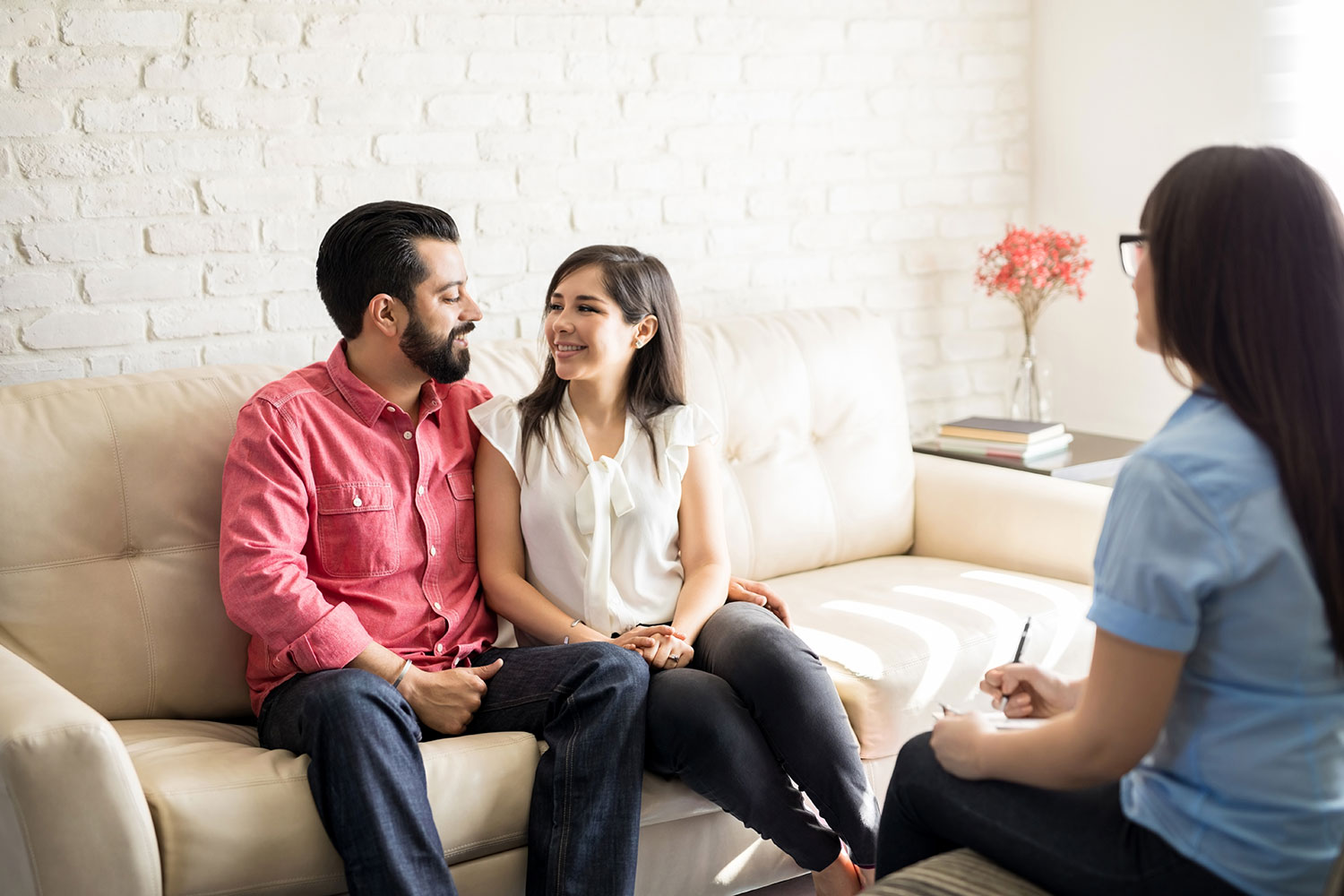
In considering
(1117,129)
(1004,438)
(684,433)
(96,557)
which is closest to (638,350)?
(684,433)

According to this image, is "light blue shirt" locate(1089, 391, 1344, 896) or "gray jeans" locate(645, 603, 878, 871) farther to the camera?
"gray jeans" locate(645, 603, 878, 871)

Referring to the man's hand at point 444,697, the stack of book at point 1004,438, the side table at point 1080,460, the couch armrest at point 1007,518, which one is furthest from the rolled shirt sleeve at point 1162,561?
the stack of book at point 1004,438

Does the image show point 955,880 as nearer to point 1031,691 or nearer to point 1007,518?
point 1031,691

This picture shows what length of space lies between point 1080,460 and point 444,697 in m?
1.59

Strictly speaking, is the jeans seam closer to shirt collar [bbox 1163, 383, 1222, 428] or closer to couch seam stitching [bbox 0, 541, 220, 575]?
couch seam stitching [bbox 0, 541, 220, 575]

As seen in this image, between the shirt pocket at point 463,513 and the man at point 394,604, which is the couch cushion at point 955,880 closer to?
the man at point 394,604

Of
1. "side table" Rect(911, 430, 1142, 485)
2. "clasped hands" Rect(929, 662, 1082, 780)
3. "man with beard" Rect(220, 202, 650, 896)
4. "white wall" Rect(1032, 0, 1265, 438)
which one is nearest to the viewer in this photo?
"clasped hands" Rect(929, 662, 1082, 780)

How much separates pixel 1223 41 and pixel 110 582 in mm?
2623

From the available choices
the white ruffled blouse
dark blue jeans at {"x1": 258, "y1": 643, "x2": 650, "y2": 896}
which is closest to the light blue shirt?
dark blue jeans at {"x1": 258, "y1": 643, "x2": 650, "y2": 896}

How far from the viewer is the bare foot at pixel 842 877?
1729 mm

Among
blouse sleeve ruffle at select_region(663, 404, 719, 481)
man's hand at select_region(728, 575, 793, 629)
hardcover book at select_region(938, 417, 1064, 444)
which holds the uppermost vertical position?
blouse sleeve ruffle at select_region(663, 404, 719, 481)

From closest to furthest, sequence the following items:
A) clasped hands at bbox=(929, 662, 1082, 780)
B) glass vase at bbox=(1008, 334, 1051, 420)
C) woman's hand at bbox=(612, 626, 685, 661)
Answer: clasped hands at bbox=(929, 662, 1082, 780)
woman's hand at bbox=(612, 626, 685, 661)
glass vase at bbox=(1008, 334, 1051, 420)

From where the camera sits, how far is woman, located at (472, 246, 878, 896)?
168cm

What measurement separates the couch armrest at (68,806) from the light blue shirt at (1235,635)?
1.07 m
